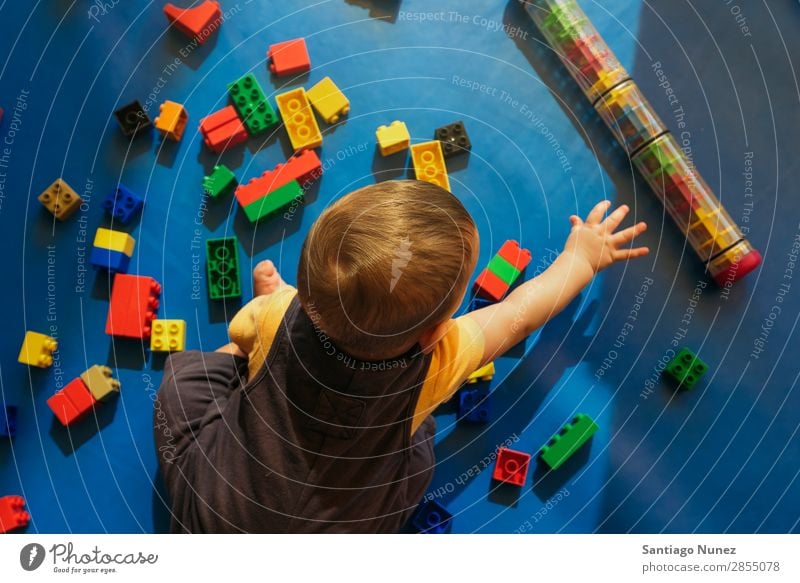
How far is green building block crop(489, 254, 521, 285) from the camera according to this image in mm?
671

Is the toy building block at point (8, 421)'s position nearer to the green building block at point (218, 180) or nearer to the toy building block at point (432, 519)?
the green building block at point (218, 180)

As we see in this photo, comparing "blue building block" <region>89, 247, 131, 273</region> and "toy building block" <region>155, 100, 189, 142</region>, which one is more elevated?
"toy building block" <region>155, 100, 189, 142</region>

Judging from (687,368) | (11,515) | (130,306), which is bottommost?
(687,368)

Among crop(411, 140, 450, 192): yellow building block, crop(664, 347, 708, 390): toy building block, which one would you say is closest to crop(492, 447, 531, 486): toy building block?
crop(664, 347, 708, 390): toy building block

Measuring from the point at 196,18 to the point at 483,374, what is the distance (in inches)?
17.9

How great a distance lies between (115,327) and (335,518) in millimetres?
291

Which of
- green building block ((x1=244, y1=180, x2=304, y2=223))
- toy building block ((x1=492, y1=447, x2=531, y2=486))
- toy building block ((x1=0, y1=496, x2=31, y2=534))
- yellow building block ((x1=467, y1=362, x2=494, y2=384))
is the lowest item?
toy building block ((x1=492, y1=447, x2=531, y2=486))

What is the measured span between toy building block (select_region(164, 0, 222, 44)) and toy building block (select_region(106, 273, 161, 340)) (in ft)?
0.83

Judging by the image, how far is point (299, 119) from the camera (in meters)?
0.69

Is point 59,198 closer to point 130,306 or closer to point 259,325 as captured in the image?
→ point 130,306

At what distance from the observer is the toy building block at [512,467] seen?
66 centimetres

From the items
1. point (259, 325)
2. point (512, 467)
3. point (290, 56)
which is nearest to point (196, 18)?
point (290, 56)

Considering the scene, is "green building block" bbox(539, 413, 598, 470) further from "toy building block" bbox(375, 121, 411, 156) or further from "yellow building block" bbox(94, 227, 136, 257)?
"yellow building block" bbox(94, 227, 136, 257)

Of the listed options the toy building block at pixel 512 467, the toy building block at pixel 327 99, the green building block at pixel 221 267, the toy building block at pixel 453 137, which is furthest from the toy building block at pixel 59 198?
the toy building block at pixel 512 467
